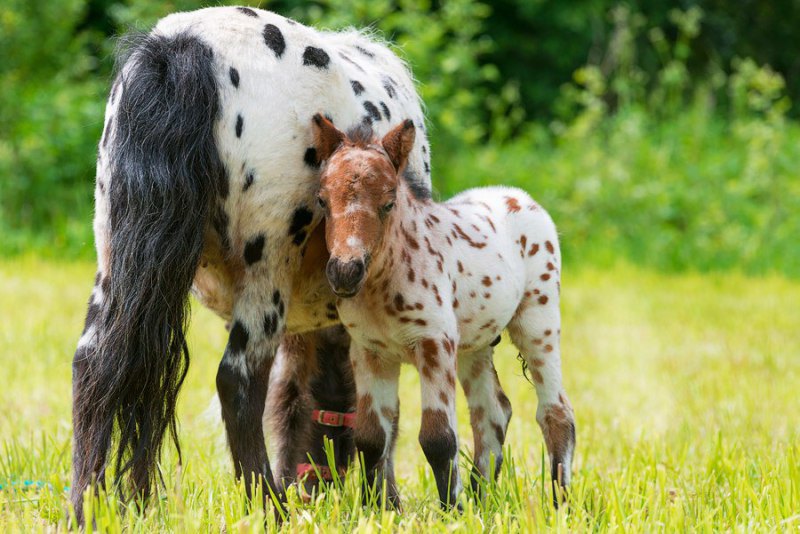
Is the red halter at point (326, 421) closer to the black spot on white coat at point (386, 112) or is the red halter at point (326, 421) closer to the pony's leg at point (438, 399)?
the pony's leg at point (438, 399)

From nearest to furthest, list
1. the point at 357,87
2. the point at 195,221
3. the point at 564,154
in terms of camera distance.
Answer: the point at 195,221 < the point at 357,87 < the point at 564,154

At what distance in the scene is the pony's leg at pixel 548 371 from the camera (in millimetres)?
4270

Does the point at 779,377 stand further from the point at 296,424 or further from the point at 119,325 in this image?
the point at 119,325

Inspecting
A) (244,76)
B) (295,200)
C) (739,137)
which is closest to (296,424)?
(295,200)

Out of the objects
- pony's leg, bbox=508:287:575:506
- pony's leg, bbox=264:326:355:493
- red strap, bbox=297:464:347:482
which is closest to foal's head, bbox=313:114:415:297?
pony's leg, bbox=508:287:575:506

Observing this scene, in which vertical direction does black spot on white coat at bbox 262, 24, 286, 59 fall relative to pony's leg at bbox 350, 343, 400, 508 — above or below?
above

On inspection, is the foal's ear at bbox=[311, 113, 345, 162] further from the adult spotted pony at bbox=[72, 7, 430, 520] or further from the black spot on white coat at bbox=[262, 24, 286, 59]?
the black spot on white coat at bbox=[262, 24, 286, 59]

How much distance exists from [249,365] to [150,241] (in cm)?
49

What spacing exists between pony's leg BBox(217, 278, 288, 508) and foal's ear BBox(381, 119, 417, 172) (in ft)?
1.90

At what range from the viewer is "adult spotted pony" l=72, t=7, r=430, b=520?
3.37 m

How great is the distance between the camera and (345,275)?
3184 mm

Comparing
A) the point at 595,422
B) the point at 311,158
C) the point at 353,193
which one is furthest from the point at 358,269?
the point at 595,422

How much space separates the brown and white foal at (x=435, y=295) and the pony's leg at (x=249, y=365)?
29 centimetres

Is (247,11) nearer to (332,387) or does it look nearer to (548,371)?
(332,387)
